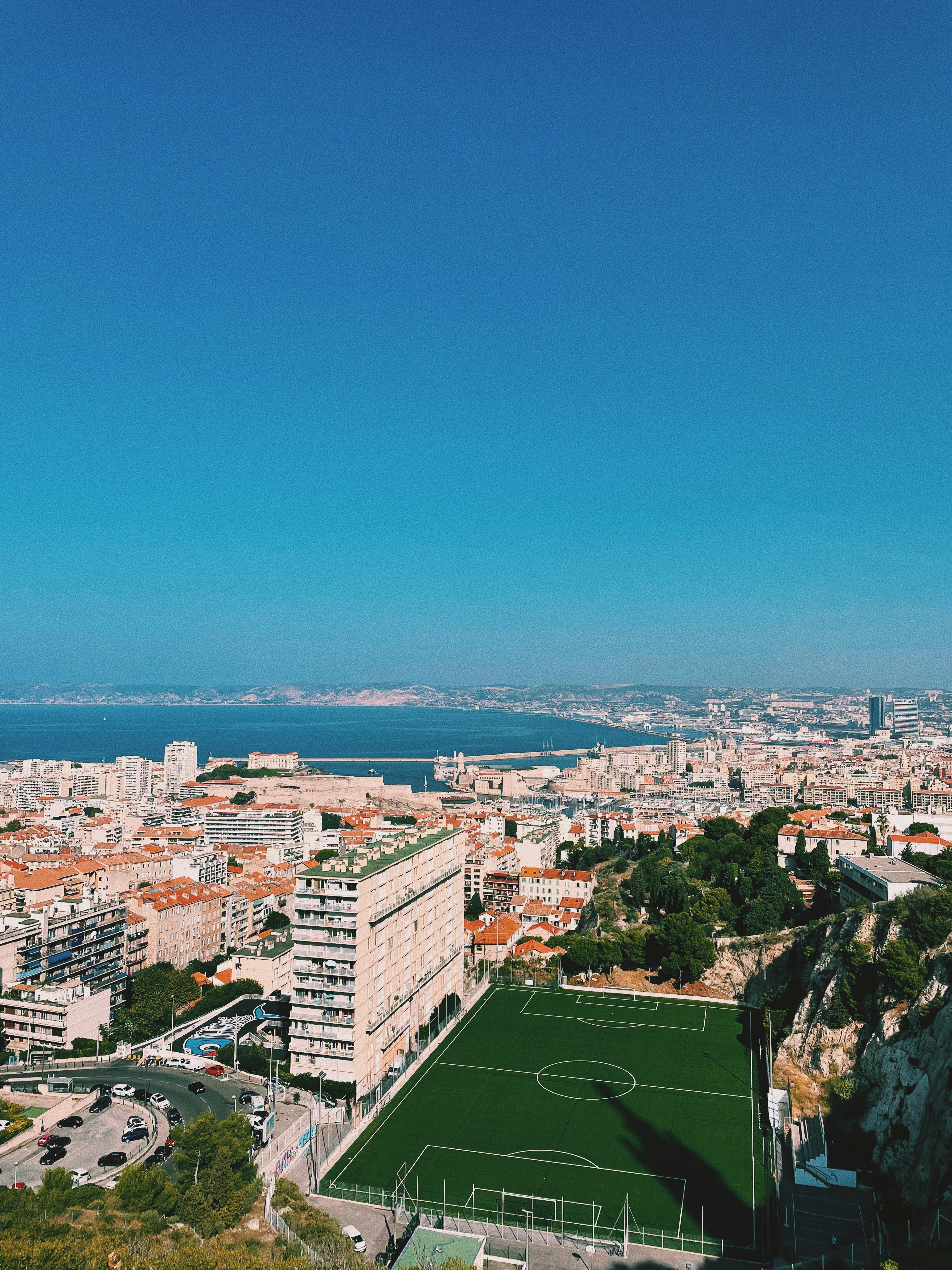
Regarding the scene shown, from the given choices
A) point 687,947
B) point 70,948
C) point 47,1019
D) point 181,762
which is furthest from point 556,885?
point 181,762

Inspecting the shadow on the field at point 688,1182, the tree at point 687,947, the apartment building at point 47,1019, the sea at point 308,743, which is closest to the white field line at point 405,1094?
the shadow on the field at point 688,1182

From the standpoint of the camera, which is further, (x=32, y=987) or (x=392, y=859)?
(x=32, y=987)

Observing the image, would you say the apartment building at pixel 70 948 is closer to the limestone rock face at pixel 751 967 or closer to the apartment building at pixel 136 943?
the apartment building at pixel 136 943

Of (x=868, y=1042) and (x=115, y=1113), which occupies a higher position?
(x=868, y=1042)

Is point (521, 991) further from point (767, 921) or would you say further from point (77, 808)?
point (77, 808)

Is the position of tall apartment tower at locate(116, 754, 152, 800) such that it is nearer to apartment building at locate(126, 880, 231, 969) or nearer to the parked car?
apartment building at locate(126, 880, 231, 969)

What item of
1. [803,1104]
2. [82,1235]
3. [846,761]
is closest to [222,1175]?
[82,1235]

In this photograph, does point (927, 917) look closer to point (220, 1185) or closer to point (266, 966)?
point (220, 1185)
